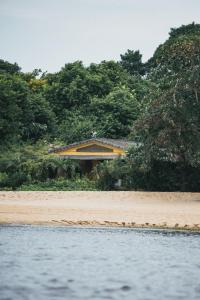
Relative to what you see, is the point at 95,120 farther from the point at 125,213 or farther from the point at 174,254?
the point at 174,254

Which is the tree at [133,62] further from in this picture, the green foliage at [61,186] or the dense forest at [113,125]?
the green foliage at [61,186]

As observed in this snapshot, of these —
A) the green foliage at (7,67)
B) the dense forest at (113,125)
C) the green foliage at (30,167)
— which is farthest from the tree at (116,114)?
the green foliage at (7,67)

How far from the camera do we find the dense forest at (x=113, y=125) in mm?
31547

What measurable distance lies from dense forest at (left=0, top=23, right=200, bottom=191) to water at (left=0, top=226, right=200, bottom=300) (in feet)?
33.9

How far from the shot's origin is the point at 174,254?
17328 mm

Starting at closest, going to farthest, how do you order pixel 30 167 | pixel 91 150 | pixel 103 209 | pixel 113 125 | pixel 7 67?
1. pixel 103 209
2. pixel 30 167
3. pixel 91 150
4. pixel 113 125
5. pixel 7 67

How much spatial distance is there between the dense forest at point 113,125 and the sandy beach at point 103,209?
2375 millimetres

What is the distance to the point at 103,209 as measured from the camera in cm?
2738

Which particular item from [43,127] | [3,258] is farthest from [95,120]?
[3,258]

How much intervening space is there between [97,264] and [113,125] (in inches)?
1487

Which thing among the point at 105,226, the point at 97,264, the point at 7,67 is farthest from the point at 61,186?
the point at 7,67

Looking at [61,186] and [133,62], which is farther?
[133,62]

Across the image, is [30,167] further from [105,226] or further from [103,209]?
[105,226]

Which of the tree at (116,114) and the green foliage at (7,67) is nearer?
the tree at (116,114)
